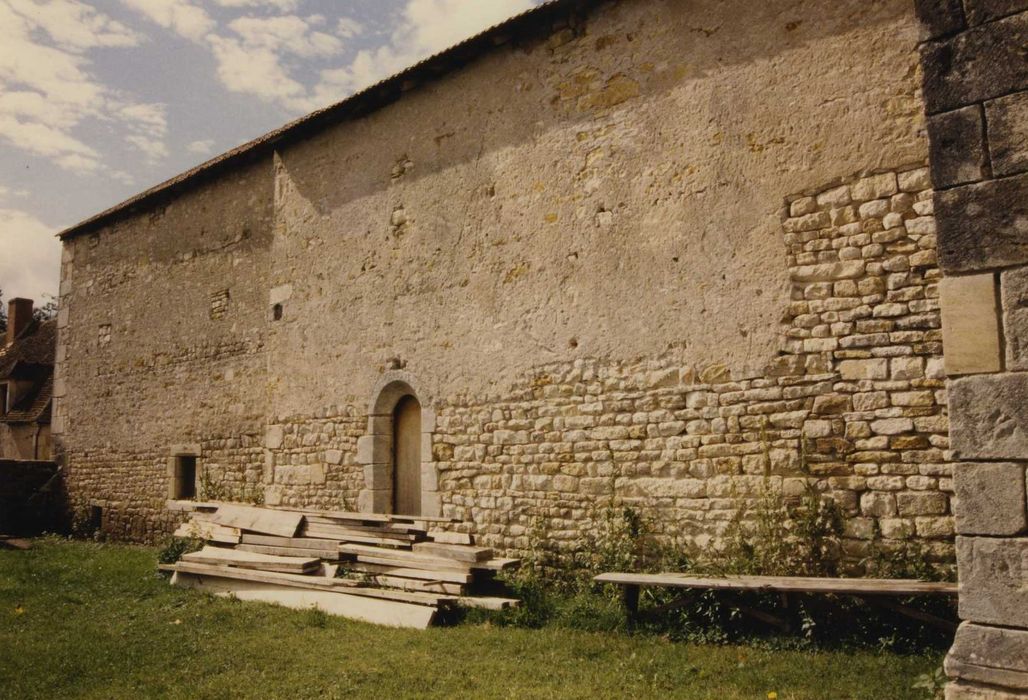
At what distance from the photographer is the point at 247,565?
305 inches

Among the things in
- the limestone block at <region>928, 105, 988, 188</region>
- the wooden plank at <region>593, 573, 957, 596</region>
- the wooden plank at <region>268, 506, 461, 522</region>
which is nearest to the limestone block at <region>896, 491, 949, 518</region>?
the wooden plank at <region>593, 573, 957, 596</region>

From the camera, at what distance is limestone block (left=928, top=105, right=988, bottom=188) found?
124 inches

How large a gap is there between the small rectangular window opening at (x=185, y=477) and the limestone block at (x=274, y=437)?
251cm

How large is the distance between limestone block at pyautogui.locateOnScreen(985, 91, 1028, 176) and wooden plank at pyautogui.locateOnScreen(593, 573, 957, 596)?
2.85 m

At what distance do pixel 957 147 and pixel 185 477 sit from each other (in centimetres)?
1198

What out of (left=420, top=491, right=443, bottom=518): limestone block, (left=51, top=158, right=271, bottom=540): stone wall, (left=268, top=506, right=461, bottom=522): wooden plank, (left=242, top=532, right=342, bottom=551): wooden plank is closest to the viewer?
(left=242, top=532, right=342, bottom=551): wooden plank

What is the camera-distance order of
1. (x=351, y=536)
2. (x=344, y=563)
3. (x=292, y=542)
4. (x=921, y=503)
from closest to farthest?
(x=921, y=503) → (x=344, y=563) → (x=351, y=536) → (x=292, y=542)

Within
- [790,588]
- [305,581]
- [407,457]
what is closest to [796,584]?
[790,588]

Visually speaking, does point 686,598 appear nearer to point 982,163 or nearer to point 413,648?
point 413,648

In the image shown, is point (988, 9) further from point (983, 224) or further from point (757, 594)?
point (757, 594)

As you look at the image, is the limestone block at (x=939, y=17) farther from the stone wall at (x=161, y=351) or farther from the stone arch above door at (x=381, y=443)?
the stone wall at (x=161, y=351)

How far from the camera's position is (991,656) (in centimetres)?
299

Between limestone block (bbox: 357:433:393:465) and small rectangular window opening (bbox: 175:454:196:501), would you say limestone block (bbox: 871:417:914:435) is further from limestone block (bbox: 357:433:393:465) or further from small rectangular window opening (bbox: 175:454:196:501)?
small rectangular window opening (bbox: 175:454:196:501)

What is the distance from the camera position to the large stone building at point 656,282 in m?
3.17
